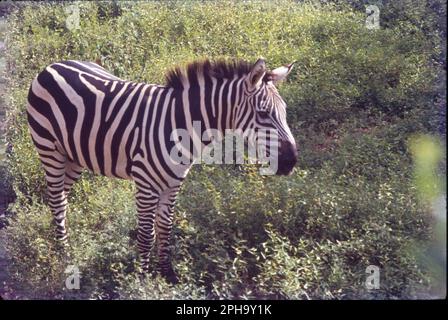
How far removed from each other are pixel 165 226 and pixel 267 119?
49.5 inches

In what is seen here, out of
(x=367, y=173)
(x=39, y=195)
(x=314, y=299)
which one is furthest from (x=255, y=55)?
(x=314, y=299)

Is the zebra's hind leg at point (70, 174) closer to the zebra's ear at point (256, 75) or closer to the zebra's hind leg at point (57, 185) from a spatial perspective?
the zebra's hind leg at point (57, 185)

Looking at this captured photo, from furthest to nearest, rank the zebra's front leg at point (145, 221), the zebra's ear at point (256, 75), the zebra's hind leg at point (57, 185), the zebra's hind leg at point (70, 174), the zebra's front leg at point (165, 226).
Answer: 1. the zebra's hind leg at point (70, 174)
2. the zebra's hind leg at point (57, 185)
3. the zebra's front leg at point (165, 226)
4. the zebra's front leg at point (145, 221)
5. the zebra's ear at point (256, 75)

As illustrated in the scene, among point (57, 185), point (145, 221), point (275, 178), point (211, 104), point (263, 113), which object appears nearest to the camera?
point (263, 113)

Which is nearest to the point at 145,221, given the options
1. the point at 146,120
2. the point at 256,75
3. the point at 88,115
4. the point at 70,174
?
the point at 146,120

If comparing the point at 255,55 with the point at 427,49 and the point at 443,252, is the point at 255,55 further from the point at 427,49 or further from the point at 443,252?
the point at 443,252

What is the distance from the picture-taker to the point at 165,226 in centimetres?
553

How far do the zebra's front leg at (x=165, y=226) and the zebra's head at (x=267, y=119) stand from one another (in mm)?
883

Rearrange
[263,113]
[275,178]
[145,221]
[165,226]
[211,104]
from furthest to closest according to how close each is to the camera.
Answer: [275,178] → [165,226] → [145,221] → [211,104] → [263,113]

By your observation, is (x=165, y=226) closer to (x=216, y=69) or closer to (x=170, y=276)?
(x=170, y=276)

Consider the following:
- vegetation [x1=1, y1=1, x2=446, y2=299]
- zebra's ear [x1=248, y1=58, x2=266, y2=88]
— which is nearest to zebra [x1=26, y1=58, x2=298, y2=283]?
zebra's ear [x1=248, y1=58, x2=266, y2=88]

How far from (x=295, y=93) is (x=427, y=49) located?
206cm

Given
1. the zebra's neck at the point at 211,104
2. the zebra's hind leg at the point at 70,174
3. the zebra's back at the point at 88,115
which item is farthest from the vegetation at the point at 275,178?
the zebra's neck at the point at 211,104

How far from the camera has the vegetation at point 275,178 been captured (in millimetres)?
5211
